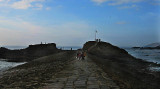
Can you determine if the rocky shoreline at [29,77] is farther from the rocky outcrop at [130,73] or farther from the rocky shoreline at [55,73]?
the rocky outcrop at [130,73]

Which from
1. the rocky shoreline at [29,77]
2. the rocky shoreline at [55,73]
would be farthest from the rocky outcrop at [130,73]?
the rocky shoreline at [29,77]

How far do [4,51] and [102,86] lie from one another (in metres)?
70.9

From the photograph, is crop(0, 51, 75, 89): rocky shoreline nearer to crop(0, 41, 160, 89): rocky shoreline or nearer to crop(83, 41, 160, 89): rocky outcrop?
crop(0, 41, 160, 89): rocky shoreline

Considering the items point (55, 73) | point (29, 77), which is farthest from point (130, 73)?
point (29, 77)

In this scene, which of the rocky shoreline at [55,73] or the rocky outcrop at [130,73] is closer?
the rocky shoreline at [55,73]

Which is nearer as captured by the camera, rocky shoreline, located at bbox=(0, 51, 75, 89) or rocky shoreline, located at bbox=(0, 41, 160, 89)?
rocky shoreline, located at bbox=(0, 51, 75, 89)

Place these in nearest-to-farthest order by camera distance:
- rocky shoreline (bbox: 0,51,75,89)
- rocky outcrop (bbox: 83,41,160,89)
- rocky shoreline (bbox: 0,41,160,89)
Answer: rocky shoreline (bbox: 0,51,75,89)
rocky shoreline (bbox: 0,41,160,89)
rocky outcrop (bbox: 83,41,160,89)

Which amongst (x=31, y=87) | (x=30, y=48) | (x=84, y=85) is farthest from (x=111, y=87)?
(x=30, y=48)

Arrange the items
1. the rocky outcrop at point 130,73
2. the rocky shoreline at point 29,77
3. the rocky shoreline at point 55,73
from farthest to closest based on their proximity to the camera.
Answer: the rocky outcrop at point 130,73, the rocky shoreline at point 55,73, the rocky shoreline at point 29,77

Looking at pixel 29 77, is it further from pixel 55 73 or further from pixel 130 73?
pixel 130 73

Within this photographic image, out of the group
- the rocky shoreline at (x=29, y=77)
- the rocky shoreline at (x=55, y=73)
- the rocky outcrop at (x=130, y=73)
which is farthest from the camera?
the rocky outcrop at (x=130, y=73)

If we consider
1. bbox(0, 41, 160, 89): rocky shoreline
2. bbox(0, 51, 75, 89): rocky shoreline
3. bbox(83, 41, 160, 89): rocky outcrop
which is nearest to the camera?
bbox(0, 51, 75, 89): rocky shoreline

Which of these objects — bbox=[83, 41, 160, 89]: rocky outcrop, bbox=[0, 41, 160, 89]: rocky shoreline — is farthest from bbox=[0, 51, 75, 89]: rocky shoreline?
bbox=[83, 41, 160, 89]: rocky outcrop

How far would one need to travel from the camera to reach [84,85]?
23.3ft
